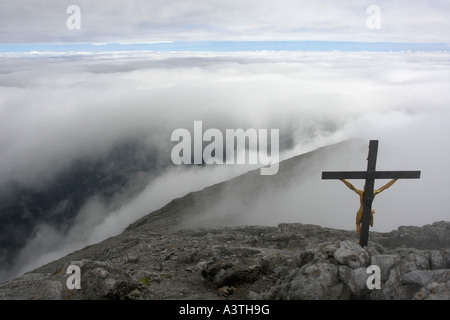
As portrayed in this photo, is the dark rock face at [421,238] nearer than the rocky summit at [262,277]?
No

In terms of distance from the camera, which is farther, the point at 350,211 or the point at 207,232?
the point at 350,211

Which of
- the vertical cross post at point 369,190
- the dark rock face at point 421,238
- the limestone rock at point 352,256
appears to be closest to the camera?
the limestone rock at point 352,256

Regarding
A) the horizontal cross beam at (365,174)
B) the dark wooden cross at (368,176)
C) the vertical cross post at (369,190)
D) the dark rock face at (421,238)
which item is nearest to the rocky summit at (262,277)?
the vertical cross post at (369,190)

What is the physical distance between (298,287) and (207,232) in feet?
54.3

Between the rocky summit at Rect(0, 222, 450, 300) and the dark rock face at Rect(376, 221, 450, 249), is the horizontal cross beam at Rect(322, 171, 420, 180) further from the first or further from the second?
the dark rock face at Rect(376, 221, 450, 249)

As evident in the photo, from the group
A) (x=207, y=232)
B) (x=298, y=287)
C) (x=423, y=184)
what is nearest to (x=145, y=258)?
(x=207, y=232)

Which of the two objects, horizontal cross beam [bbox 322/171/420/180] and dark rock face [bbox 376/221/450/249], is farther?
dark rock face [bbox 376/221/450/249]

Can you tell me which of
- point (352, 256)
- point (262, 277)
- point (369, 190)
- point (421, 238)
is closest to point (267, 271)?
point (262, 277)

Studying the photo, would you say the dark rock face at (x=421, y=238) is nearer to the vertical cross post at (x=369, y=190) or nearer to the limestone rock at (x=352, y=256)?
the vertical cross post at (x=369, y=190)

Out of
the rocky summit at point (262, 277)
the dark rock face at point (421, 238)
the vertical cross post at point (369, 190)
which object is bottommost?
the dark rock face at point (421, 238)

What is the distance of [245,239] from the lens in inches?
864

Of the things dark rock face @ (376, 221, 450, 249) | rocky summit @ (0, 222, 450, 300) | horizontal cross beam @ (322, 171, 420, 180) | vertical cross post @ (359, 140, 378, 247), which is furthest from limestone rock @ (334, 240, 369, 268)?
dark rock face @ (376, 221, 450, 249)

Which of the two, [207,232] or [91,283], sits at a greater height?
[91,283]
